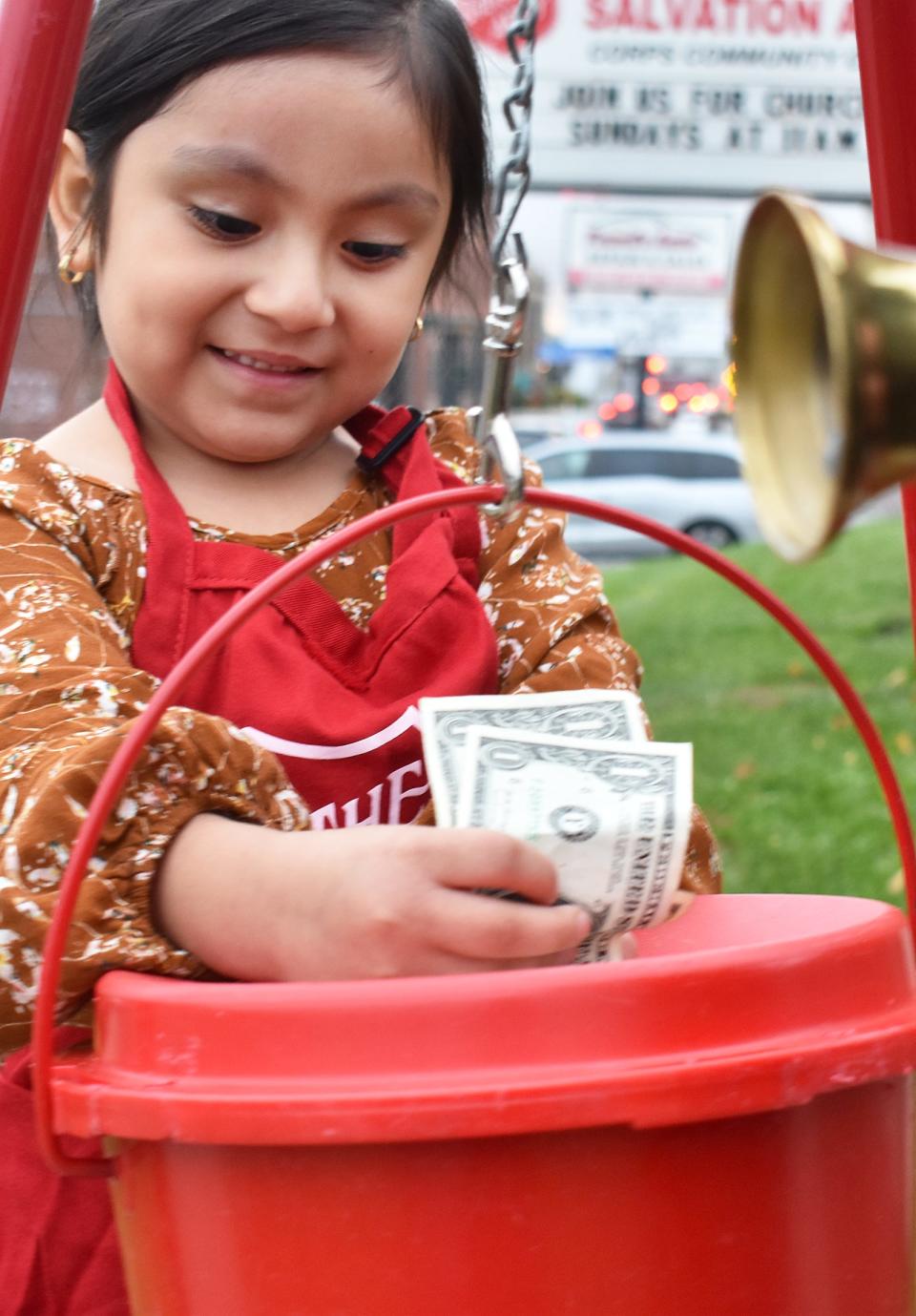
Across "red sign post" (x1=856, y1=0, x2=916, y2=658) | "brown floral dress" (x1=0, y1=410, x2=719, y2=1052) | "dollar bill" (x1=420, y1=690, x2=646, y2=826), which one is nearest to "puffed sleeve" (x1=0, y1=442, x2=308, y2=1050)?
"brown floral dress" (x1=0, y1=410, x2=719, y2=1052)

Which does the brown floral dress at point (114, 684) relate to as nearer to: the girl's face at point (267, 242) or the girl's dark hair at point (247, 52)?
the girl's face at point (267, 242)

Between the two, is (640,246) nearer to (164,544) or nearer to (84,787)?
(164,544)

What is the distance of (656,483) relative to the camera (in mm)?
11242

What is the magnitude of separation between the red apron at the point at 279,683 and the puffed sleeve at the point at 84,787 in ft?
0.32

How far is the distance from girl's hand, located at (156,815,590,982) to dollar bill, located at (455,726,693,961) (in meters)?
0.02

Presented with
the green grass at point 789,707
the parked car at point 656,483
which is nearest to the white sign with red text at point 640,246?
the green grass at point 789,707

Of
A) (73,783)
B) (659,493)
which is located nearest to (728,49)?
(73,783)

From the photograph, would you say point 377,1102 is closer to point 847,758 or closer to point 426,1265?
point 426,1265

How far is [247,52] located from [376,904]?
0.64m

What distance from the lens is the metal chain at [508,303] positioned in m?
0.82

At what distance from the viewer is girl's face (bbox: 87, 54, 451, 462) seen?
1099mm

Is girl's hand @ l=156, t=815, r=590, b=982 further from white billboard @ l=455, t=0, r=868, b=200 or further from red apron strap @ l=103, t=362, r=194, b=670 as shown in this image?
white billboard @ l=455, t=0, r=868, b=200

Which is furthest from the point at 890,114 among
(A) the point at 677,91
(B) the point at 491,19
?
(A) the point at 677,91

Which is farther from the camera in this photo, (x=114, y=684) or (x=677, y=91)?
(x=677, y=91)
